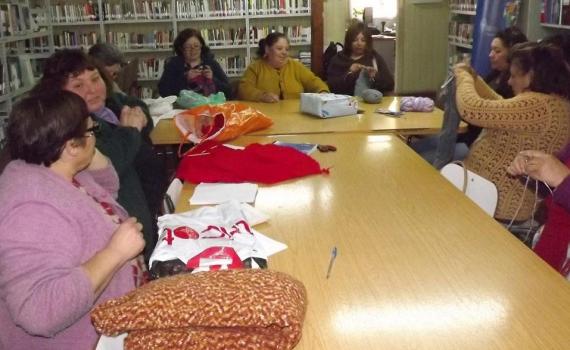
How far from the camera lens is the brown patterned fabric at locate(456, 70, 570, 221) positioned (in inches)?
92.2

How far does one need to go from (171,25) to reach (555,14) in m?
4.25

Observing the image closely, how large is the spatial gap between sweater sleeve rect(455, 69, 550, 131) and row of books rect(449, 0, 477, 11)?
162 inches

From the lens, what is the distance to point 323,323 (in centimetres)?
124

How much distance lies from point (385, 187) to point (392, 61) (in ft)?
22.4

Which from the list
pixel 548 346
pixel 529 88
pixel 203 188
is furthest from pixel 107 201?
pixel 529 88

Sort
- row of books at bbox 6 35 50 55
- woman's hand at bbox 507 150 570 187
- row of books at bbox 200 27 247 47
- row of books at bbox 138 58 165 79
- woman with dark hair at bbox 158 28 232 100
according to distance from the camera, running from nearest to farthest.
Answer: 1. woman's hand at bbox 507 150 570 187
2. woman with dark hair at bbox 158 28 232 100
3. row of books at bbox 6 35 50 55
4. row of books at bbox 200 27 247 47
5. row of books at bbox 138 58 165 79

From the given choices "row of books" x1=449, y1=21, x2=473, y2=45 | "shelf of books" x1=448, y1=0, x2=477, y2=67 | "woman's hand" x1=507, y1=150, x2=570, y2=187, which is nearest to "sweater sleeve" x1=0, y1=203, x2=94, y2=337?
"woman's hand" x1=507, y1=150, x2=570, y2=187

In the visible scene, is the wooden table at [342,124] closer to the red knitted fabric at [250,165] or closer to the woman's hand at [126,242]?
the red knitted fabric at [250,165]

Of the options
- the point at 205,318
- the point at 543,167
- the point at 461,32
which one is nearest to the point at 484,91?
the point at 543,167

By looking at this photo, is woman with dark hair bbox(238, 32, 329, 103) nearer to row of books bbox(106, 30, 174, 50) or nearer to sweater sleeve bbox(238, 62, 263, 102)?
sweater sleeve bbox(238, 62, 263, 102)

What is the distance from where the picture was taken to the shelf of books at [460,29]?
6453 mm

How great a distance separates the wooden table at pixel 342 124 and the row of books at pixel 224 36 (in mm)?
3305

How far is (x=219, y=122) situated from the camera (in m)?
2.87

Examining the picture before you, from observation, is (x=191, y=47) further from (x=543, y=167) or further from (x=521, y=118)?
(x=543, y=167)
